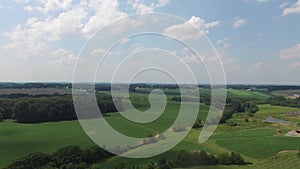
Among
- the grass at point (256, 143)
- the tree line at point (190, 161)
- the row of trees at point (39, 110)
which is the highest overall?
the row of trees at point (39, 110)

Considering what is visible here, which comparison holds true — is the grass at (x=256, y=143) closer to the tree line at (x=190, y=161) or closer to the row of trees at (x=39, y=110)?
the tree line at (x=190, y=161)

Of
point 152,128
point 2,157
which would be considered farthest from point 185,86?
point 152,128

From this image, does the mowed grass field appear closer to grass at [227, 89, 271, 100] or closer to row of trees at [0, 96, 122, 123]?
row of trees at [0, 96, 122, 123]

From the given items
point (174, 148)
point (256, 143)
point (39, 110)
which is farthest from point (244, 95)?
point (174, 148)

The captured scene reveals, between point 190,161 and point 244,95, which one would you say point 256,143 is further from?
point 244,95

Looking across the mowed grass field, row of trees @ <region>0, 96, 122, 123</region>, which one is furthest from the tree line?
row of trees @ <region>0, 96, 122, 123</region>

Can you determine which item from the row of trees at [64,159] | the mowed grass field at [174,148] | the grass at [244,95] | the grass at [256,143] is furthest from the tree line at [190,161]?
the grass at [244,95]
